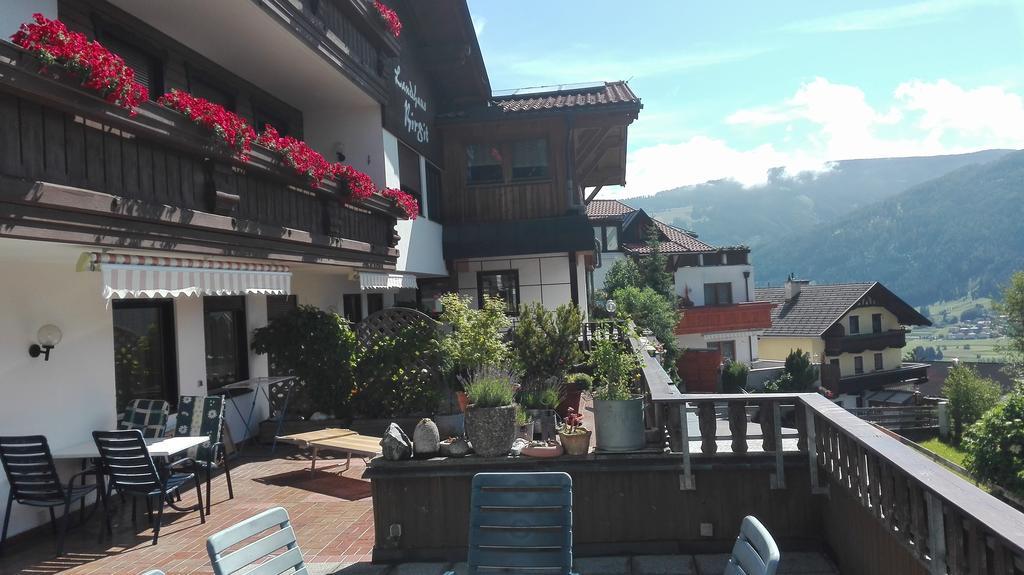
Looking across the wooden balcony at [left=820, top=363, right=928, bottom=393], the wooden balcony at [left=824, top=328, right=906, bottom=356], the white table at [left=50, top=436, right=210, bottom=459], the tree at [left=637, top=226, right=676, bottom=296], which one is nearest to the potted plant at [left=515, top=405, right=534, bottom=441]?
the white table at [left=50, top=436, right=210, bottom=459]

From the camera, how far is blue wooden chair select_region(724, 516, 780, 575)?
2.70 meters

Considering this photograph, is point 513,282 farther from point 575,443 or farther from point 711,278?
point 711,278

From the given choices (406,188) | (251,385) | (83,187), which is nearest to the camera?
(83,187)

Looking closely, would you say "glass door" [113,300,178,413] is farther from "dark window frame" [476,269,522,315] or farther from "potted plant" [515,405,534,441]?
"dark window frame" [476,269,522,315]

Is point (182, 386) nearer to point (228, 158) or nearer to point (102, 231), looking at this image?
point (228, 158)

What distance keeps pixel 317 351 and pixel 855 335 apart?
142 feet

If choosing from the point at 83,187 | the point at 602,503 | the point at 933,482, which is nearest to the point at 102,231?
the point at 83,187

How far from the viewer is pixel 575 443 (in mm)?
5664

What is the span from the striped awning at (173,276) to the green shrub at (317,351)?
2343 mm

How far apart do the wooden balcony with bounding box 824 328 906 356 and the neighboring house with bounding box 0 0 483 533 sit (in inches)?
1492

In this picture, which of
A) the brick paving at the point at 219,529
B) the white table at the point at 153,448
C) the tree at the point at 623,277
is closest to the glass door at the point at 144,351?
the white table at the point at 153,448

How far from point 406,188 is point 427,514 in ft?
32.1

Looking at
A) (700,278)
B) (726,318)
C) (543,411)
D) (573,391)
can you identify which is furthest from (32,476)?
(700,278)

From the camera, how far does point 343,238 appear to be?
34.7 feet
